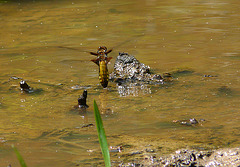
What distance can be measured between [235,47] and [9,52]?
121 inches

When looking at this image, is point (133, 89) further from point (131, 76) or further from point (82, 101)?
point (82, 101)

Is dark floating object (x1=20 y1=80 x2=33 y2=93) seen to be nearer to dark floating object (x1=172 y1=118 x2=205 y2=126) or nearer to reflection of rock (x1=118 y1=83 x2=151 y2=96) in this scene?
reflection of rock (x1=118 y1=83 x2=151 y2=96)

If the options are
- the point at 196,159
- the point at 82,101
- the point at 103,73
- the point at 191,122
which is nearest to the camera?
the point at 196,159

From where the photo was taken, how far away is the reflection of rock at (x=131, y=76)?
14.6ft

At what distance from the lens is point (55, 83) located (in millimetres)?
4664

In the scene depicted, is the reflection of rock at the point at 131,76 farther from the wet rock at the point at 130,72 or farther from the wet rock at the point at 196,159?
the wet rock at the point at 196,159

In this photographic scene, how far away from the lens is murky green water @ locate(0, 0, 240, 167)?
2.94 m

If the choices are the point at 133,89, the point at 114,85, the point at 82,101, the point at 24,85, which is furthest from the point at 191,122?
the point at 24,85

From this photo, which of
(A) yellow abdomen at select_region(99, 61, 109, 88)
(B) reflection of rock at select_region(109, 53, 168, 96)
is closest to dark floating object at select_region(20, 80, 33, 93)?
(A) yellow abdomen at select_region(99, 61, 109, 88)

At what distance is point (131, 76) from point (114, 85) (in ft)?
0.68

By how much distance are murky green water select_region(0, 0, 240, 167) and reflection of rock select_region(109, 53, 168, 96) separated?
0.52 feet

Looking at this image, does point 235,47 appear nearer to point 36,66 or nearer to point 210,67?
point 210,67

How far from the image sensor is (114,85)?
4.55 meters

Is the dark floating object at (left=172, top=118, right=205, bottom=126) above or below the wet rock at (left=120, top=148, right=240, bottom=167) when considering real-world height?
below
